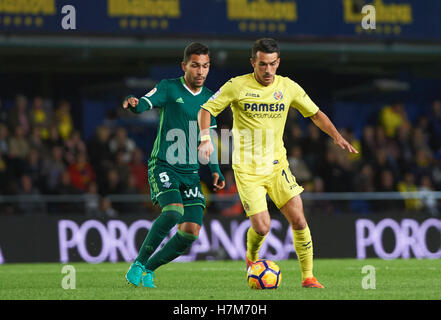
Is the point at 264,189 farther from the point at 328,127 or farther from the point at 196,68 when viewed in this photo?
the point at 196,68

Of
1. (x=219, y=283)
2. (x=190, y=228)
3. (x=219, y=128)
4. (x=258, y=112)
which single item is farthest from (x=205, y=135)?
(x=219, y=128)

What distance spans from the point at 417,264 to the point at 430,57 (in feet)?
25.3

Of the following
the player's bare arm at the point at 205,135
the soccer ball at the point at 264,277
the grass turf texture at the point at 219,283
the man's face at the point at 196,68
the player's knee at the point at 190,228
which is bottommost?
the grass turf texture at the point at 219,283

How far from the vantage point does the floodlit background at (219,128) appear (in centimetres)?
1526

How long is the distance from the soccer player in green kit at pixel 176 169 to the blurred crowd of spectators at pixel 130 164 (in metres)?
6.40

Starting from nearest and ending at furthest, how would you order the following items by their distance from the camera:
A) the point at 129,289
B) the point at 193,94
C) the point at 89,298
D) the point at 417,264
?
the point at 89,298 < the point at 129,289 < the point at 193,94 < the point at 417,264

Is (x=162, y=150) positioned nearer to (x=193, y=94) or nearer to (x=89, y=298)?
(x=193, y=94)

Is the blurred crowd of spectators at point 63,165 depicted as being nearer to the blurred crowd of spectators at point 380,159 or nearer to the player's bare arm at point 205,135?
the blurred crowd of spectators at point 380,159

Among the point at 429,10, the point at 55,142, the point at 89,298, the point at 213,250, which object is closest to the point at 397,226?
the point at 213,250

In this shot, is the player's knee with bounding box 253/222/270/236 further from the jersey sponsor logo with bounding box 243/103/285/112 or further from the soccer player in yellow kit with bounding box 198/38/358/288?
the jersey sponsor logo with bounding box 243/103/285/112

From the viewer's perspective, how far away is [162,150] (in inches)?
353

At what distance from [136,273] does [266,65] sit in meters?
2.24

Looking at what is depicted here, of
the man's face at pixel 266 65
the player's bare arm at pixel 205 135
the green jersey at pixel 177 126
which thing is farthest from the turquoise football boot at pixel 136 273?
the man's face at pixel 266 65

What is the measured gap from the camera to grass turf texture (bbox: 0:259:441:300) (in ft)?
26.0
